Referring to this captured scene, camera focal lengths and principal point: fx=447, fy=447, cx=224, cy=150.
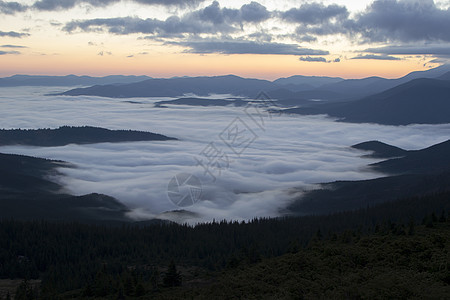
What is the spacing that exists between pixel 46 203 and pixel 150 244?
6851 centimetres

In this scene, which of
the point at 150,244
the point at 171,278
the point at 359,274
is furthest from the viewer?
the point at 150,244

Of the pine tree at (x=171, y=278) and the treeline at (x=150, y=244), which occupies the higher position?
the pine tree at (x=171, y=278)

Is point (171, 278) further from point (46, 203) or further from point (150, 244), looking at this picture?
point (46, 203)

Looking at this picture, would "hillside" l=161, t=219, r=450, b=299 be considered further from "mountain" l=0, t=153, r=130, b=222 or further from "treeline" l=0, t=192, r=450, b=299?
"mountain" l=0, t=153, r=130, b=222

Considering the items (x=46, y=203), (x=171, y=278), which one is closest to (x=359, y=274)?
(x=171, y=278)

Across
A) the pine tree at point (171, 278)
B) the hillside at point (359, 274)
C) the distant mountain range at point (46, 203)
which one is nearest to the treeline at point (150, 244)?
the pine tree at point (171, 278)

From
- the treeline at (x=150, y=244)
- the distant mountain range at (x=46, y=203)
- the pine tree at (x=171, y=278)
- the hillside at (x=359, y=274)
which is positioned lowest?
the distant mountain range at (x=46, y=203)

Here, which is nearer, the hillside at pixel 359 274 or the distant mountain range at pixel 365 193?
the hillside at pixel 359 274

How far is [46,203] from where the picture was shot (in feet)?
493

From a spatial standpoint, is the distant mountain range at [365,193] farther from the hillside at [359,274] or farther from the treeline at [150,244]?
the hillside at [359,274]

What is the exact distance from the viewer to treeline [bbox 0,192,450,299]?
78.2 meters

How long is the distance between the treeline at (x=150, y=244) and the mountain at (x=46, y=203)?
32598mm

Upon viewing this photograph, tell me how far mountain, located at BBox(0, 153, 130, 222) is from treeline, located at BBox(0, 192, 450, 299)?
32598 mm

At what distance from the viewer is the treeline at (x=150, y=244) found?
7825 centimetres
